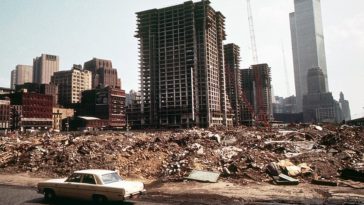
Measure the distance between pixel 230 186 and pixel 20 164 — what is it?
2005 centimetres

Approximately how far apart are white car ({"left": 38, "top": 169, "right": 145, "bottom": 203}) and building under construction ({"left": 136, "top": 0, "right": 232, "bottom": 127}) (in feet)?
456

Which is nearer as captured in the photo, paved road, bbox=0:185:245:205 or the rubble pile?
paved road, bbox=0:185:245:205

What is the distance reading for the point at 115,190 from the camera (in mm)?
14750

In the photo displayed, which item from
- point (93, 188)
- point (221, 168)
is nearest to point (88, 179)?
point (93, 188)

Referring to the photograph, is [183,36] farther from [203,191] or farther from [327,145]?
[203,191]

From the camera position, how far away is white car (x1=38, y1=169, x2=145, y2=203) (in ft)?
48.6

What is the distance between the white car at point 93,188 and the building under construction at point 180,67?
139094 millimetres

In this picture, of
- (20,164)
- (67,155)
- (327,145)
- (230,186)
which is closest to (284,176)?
(230,186)

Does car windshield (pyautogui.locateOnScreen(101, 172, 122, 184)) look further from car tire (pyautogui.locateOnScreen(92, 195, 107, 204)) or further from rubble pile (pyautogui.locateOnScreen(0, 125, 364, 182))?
rubble pile (pyautogui.locateOnScreen(0, 125, 364, 182))

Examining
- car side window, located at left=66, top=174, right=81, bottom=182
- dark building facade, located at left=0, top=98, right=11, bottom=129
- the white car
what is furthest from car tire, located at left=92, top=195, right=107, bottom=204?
dark building facade, located at left=0, top=98, right=11, bottom=129

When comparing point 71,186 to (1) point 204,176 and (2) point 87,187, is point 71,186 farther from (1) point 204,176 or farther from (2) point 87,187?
(1) point 204,176

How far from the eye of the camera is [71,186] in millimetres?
15773

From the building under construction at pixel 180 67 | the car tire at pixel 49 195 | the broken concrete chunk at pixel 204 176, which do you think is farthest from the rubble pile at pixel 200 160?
the building under construction at pixel 180 67

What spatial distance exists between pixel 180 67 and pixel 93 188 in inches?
6166
